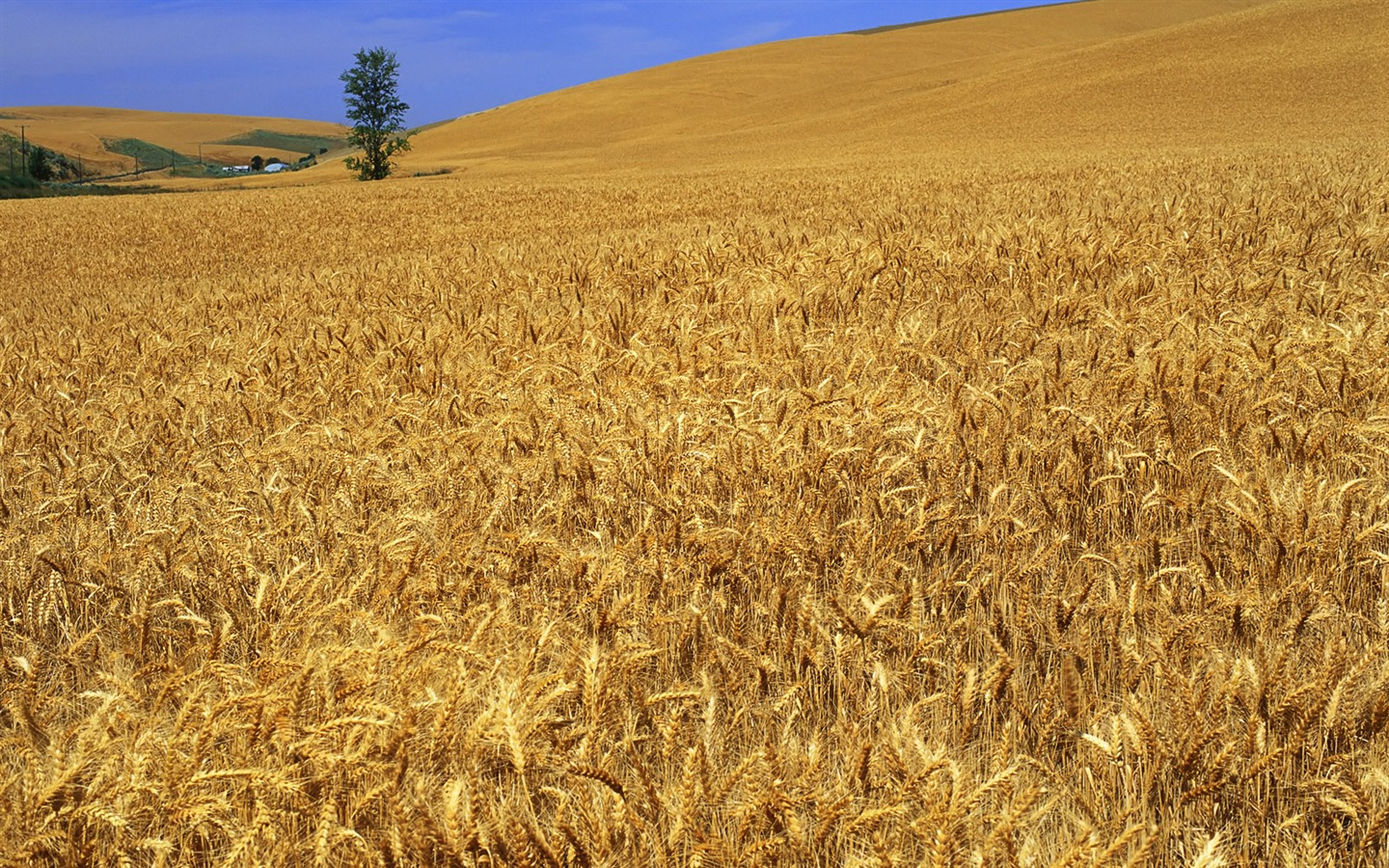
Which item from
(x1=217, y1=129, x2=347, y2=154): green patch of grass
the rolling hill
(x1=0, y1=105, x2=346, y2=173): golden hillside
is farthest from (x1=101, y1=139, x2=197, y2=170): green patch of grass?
the rolling hill

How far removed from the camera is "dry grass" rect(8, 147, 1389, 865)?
1.37 metres

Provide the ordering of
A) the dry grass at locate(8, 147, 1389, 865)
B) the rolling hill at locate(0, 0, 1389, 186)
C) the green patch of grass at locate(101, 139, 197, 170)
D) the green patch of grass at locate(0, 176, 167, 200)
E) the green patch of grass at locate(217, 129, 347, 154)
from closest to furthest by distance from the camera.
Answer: the dry grass at locate(8, 147, 1389, 865) → the rolling hill at locate(0, 0, 1389, 186) → the green patch of grass at locate(0, 176, 167, 200) → the green patch of grass at locate(101, 139, 197, 170) → the green patch of grass at locate(217, 129, 347, 154)

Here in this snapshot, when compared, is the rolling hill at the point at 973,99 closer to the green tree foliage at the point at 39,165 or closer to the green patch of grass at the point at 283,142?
the green tree foliage at the point at 39,165

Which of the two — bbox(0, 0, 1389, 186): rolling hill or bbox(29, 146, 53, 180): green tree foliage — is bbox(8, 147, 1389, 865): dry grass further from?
bbox(29, 146, 53, 180): green tree foliage

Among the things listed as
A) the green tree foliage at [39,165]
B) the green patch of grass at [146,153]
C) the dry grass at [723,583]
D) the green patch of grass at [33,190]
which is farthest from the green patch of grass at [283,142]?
the dry grass at [723,583]

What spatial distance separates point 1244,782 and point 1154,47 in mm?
42273

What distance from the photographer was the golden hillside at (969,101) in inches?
1033

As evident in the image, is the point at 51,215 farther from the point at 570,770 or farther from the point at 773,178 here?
the point at 570,770

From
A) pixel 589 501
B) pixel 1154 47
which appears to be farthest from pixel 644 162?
pixel 589 501

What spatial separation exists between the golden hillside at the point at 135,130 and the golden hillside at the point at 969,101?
52.5 meters

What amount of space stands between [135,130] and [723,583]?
471ft

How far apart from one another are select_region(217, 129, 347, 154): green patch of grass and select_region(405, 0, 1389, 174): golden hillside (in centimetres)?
7650

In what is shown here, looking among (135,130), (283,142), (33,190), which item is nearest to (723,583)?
(33,190)

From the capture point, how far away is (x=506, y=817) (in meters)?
1.38
